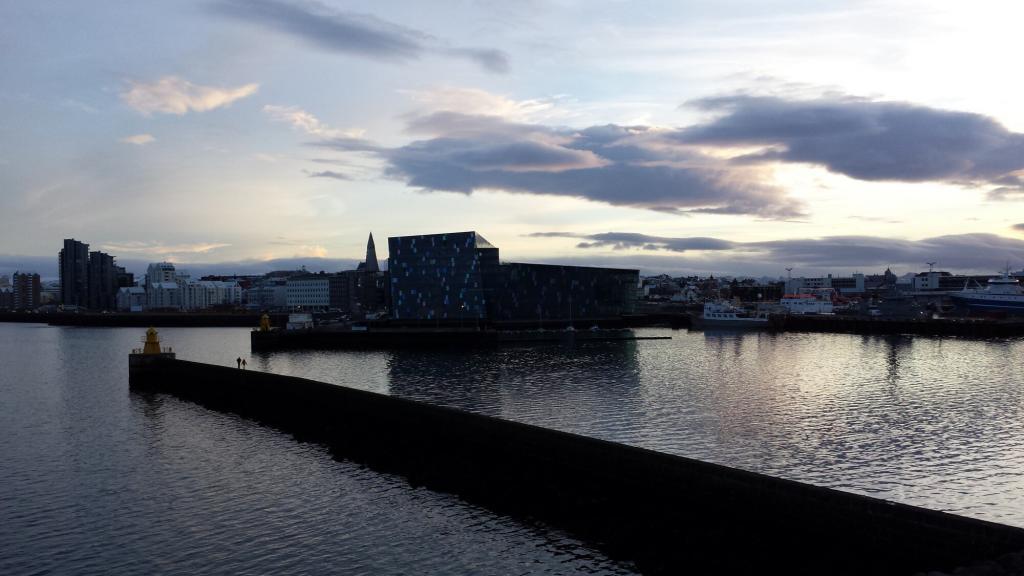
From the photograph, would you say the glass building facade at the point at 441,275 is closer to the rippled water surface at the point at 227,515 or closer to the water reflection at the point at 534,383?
the water reflection at the point at 534,383

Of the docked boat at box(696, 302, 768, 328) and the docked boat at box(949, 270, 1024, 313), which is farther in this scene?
the docked boat at box(949, 270, 1024, 313)

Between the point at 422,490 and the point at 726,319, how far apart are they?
137392mm

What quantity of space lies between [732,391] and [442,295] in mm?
83010

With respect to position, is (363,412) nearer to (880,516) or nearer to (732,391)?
(732,391)

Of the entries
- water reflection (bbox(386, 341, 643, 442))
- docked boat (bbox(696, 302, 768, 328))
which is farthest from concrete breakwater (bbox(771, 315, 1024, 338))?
water reflection (bbox(386, 341, 643, 442))

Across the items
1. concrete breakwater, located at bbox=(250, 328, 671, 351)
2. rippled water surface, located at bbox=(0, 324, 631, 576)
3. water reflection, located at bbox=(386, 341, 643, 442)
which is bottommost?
rippled water surface, located at bbox=(0, 324, 631, 576)

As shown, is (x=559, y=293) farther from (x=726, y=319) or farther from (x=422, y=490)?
(x=422, y=490)

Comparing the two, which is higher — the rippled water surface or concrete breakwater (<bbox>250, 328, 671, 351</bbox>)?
concrete breakwater (<bbox>250, 328, 671, 351</bbox>)

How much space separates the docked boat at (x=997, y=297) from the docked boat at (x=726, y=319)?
5154 centimetres

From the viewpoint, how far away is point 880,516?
2011 cm

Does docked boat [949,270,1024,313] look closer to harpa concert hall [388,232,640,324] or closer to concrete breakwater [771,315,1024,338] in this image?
concrete breakwater [771,315,1024,338]

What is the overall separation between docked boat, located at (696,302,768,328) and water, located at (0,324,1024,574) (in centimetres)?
7500

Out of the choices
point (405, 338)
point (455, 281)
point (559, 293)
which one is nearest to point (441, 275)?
point (455, 281)

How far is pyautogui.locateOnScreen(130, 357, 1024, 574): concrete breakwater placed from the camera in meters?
19.4
